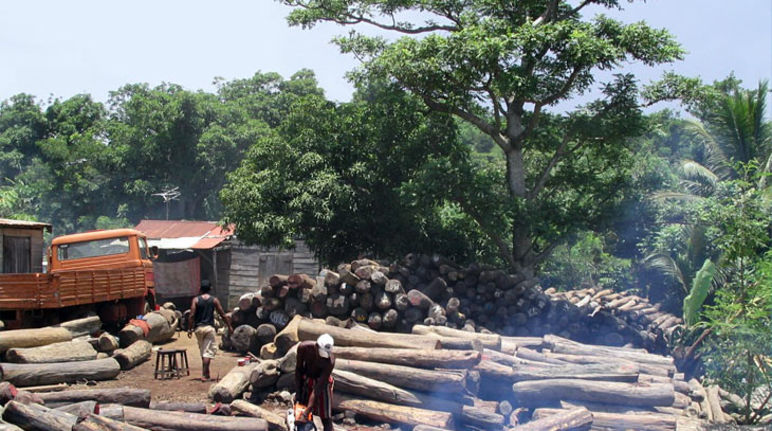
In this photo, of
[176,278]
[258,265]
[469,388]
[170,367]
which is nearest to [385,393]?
[469,388]

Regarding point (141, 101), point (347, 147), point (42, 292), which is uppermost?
point (141, 101)

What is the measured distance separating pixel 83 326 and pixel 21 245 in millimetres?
4873

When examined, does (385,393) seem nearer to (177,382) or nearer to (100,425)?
(100,425)

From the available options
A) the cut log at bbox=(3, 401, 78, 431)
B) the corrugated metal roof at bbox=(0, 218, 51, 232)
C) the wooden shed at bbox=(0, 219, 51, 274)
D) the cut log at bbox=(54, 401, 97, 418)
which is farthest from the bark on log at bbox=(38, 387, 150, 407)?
the wooden shed at bbox=(0, 219, 51, 274)

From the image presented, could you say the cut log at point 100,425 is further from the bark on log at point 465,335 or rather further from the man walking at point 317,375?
the bark on log at point 465,335

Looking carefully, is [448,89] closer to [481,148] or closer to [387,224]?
[387,224]

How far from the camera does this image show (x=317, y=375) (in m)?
7.23

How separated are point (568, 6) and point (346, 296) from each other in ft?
30.7

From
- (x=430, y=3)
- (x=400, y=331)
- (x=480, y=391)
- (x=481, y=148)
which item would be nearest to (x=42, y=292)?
(x=400, y=331)

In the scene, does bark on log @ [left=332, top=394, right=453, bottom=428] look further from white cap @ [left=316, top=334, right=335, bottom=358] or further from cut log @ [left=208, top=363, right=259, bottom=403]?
white cap @ [left=316, top=334, right=335, bottom=358]

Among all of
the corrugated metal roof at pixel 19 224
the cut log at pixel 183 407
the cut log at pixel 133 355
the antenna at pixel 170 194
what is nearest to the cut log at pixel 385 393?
the cut log at pixel 183 407

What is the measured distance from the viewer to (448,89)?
15.9 m

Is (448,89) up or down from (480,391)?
up

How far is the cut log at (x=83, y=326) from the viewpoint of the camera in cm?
1333
